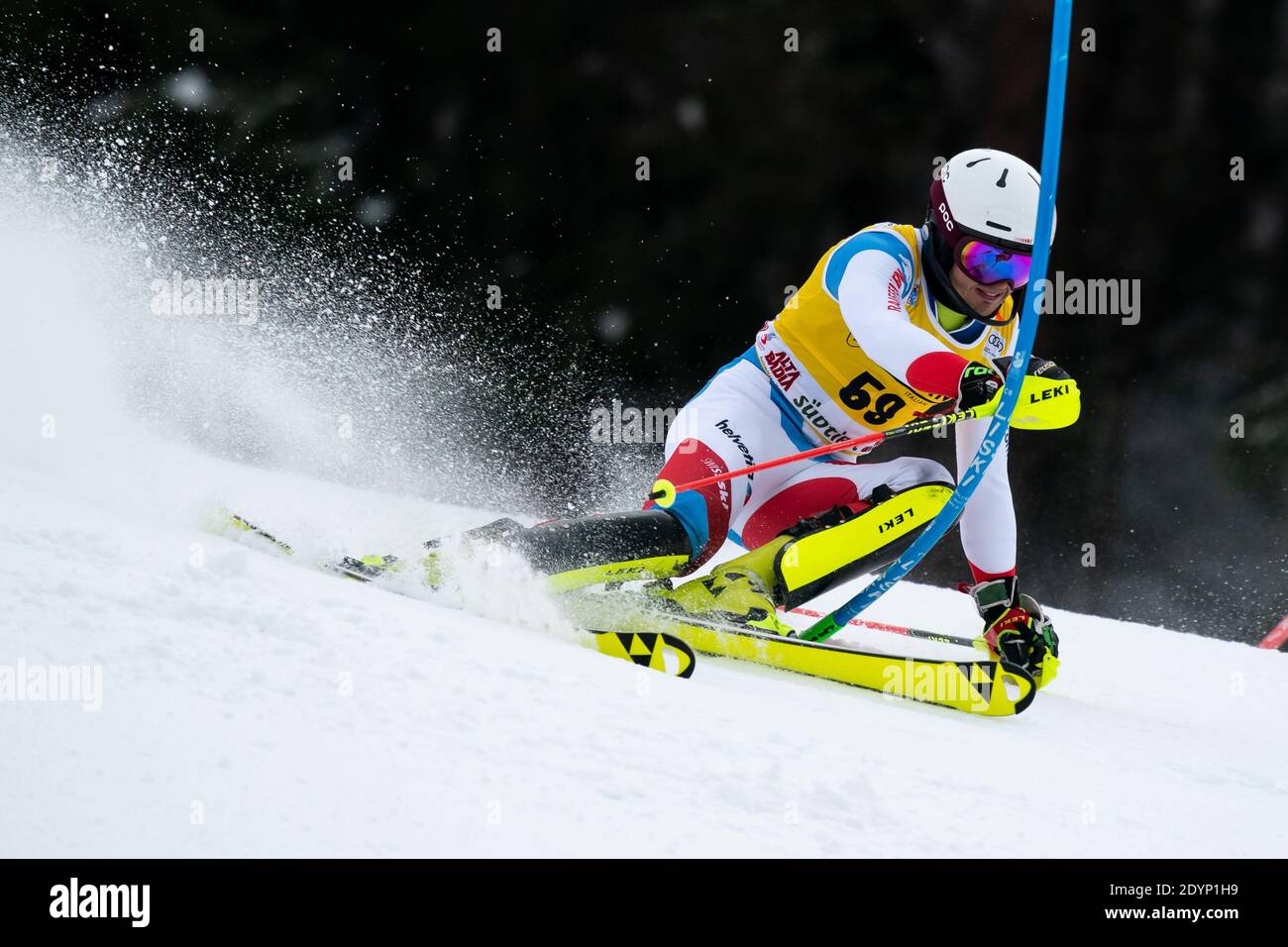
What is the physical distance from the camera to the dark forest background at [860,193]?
742 cm

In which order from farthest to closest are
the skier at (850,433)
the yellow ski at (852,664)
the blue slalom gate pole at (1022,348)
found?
1. the skier at (850,433)
2. the yellow ski at (852,664)
3. the blue slalom gate pole at (1022,348)

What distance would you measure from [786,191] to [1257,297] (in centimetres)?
304

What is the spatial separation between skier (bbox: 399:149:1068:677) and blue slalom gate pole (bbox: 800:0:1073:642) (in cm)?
6

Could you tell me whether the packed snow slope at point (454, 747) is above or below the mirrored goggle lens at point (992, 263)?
below

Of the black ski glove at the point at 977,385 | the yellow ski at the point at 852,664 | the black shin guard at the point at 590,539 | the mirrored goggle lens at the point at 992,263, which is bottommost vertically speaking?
the yellow ski at the point at 852,664

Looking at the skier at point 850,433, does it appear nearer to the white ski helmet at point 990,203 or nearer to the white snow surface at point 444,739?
the white ski helmet at point 990,203

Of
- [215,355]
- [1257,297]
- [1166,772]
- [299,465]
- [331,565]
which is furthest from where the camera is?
[1257,297]

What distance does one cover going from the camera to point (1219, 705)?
3.51m

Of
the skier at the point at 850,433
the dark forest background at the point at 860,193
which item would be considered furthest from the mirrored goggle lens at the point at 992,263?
the dark forest background at the point at 860,193

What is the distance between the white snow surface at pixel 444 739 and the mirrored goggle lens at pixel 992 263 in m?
1.07

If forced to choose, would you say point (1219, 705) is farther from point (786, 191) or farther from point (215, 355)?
point (786, 191)

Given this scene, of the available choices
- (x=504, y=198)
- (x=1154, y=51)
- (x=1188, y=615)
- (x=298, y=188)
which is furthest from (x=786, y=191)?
(x=1188, y=615)
